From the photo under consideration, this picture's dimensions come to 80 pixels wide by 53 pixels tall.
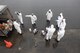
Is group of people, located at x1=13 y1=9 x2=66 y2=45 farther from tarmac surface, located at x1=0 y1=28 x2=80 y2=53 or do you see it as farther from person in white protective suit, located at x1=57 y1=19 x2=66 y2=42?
tarmac surface, located at x1=0 y1=28 x2=80 y2=53

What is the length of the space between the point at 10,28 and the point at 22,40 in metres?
0.61

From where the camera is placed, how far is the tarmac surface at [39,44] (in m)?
3.40

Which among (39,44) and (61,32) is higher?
(61,32)

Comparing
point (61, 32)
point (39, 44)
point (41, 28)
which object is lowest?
point (39, 44)

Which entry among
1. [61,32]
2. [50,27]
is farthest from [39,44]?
[61,32]

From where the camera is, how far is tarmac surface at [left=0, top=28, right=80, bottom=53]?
340cm

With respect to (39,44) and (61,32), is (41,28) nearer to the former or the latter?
(39,44)

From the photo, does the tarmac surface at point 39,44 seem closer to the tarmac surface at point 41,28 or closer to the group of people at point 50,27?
the tarmac surface at point 41,28

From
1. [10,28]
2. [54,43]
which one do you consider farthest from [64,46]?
[10,28]

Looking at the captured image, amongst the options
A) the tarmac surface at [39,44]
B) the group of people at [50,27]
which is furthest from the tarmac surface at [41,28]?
the group of people at [50,27]

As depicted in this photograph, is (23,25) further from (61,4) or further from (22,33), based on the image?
(61,4)

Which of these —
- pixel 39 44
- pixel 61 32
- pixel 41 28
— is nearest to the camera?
pixel 61 32

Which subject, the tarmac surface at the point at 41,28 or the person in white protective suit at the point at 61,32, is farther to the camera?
the tarmac surface at the point at 41,28

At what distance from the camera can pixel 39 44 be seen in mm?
3570
